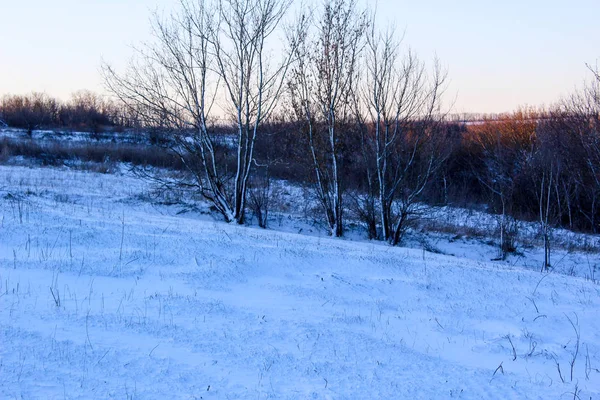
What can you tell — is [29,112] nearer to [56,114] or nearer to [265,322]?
[56,114]

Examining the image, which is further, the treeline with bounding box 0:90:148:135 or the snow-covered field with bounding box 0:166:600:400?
the treeline with bounding box 0:90:148:135

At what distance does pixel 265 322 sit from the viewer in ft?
15.1

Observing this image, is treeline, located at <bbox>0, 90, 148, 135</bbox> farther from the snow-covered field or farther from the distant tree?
the snow-covered field

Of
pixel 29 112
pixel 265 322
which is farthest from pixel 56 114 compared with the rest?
pixel 265 322

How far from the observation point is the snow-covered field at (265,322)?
345 cm

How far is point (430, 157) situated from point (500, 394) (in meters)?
12.1

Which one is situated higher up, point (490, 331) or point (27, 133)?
point (27, 133)

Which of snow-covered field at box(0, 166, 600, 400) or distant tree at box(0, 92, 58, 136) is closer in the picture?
snow-covered field at box(0, 166, 600, 400)

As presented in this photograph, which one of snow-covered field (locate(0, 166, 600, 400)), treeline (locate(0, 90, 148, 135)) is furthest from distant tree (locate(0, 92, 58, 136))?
snow-covered field (locate(0, 166, 600, 400))

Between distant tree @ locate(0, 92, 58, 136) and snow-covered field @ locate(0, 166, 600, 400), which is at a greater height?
distant tree @ locate(0, 92, 58, 136)

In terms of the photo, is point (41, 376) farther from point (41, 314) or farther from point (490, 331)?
point (490, 331)

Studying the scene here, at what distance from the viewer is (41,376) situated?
3.21 metres

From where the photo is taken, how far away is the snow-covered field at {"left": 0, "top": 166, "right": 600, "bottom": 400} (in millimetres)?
3445

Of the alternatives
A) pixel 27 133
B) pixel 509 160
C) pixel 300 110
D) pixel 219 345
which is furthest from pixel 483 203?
pixel 27 133
